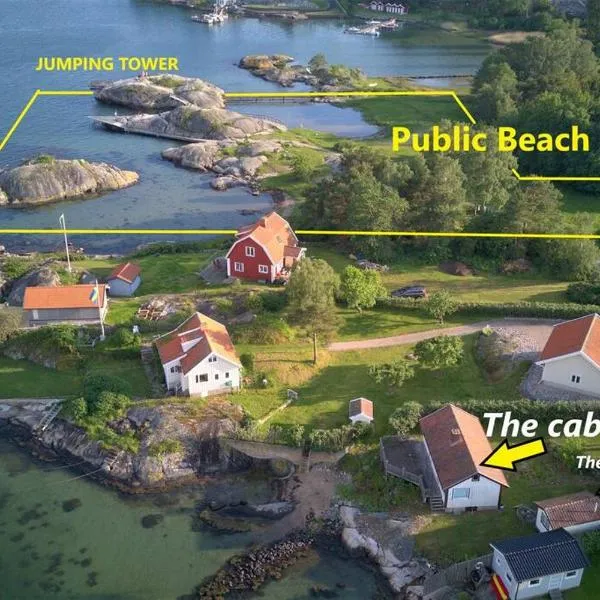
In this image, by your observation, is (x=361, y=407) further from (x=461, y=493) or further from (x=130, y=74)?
(x=130, y=74)

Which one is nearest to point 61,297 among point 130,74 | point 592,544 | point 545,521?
point 545,521

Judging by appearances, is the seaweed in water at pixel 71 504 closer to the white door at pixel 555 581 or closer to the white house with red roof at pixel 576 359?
the white door at pixel 555 581

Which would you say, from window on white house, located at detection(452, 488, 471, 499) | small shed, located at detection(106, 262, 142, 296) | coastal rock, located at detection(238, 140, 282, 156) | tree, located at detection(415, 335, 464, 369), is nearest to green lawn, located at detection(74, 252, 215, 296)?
small shed, located at detection(106, 262, 142, 296)

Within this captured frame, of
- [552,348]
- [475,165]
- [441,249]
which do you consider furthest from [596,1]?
[552,348]

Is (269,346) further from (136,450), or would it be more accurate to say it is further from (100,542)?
(100,542)

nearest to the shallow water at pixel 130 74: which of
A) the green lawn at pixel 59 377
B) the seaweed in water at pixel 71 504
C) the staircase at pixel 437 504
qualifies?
the green lawn at pixel 59 377
